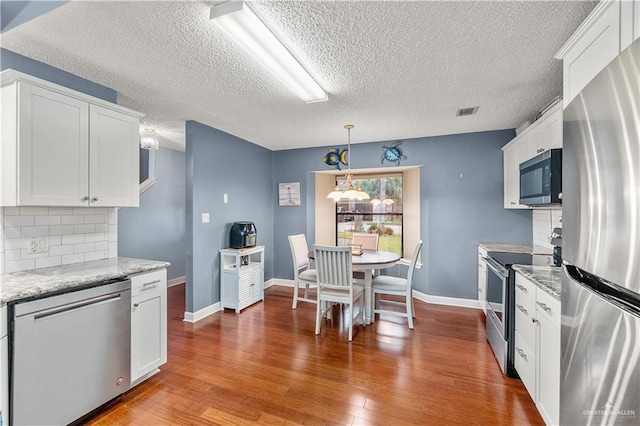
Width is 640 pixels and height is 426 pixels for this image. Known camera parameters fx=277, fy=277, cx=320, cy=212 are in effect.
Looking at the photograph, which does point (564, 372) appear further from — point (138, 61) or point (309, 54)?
point (138, 61)

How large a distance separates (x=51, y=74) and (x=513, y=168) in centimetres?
455

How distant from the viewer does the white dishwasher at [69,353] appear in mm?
1475

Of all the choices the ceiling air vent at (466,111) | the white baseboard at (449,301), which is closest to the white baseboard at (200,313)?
the white baseboard at (449,301)

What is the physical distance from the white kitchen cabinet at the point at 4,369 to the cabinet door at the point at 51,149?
0.75 m

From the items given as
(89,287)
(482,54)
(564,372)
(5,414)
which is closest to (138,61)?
(89,287)

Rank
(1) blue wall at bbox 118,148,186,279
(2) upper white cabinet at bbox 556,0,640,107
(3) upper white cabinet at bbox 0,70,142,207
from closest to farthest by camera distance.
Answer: (2) upper white cabinet at bbox 556,0,640,107
(3) upper white cabinet at bbox 0,70,142,207
(1) blue wall at bbox 118,148,186,279

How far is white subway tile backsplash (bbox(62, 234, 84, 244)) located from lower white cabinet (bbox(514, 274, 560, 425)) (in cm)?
335

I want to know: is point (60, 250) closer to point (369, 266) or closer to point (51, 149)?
point (51, 149)

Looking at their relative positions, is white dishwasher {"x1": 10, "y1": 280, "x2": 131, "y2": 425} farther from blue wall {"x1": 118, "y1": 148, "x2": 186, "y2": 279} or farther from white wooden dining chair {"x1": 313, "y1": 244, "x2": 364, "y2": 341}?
blue wall {"x1": 118, "y1": 148, "x2": 186, "y2": 279}

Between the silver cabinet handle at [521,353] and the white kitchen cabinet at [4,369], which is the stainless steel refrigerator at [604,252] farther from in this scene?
the white kitchen cabinet at [4,369]

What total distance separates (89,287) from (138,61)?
1.61m

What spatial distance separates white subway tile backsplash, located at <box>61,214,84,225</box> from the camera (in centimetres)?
219

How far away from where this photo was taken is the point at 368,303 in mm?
3240

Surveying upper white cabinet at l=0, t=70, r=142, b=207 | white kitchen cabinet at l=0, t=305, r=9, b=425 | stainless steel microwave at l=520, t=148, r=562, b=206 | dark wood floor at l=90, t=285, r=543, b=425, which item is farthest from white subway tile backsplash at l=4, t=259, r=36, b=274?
stainless steel microwave at l=520, t=148, r=562, b=206
